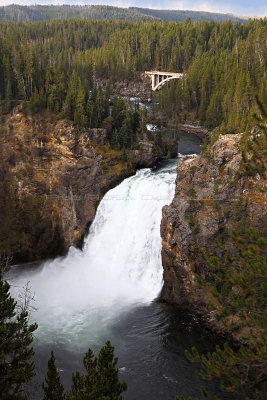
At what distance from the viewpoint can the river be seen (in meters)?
27.7

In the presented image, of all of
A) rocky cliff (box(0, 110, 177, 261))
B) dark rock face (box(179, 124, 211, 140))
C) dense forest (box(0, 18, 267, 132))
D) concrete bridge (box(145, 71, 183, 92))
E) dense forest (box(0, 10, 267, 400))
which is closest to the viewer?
dense forest (box(0, 10, 267, 400))

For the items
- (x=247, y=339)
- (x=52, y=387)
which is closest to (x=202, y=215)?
(x=247, y=339)

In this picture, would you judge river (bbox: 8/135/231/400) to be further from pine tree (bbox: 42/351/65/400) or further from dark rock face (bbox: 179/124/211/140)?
dark rock face (bbox: 179/124/211/140)

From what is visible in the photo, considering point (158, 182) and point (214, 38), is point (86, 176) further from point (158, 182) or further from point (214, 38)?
point (214, 38)

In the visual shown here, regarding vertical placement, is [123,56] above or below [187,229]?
above

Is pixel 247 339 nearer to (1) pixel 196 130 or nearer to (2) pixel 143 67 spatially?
(1) pixel 196 130

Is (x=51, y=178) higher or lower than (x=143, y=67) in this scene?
lower

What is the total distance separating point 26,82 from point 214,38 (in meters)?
103

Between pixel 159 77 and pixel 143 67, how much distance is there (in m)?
10.3

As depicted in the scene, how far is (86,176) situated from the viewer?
1946 inches

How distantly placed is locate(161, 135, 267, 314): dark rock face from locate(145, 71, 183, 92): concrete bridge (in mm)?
88465

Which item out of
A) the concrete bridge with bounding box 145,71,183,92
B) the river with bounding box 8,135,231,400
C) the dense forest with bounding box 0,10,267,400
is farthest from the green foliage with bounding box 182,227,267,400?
the concrete bridge with bounding box 145,71,183,92

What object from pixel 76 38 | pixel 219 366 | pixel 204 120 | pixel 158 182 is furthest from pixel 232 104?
pixel 76 38

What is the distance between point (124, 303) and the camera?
3625 centimetres
